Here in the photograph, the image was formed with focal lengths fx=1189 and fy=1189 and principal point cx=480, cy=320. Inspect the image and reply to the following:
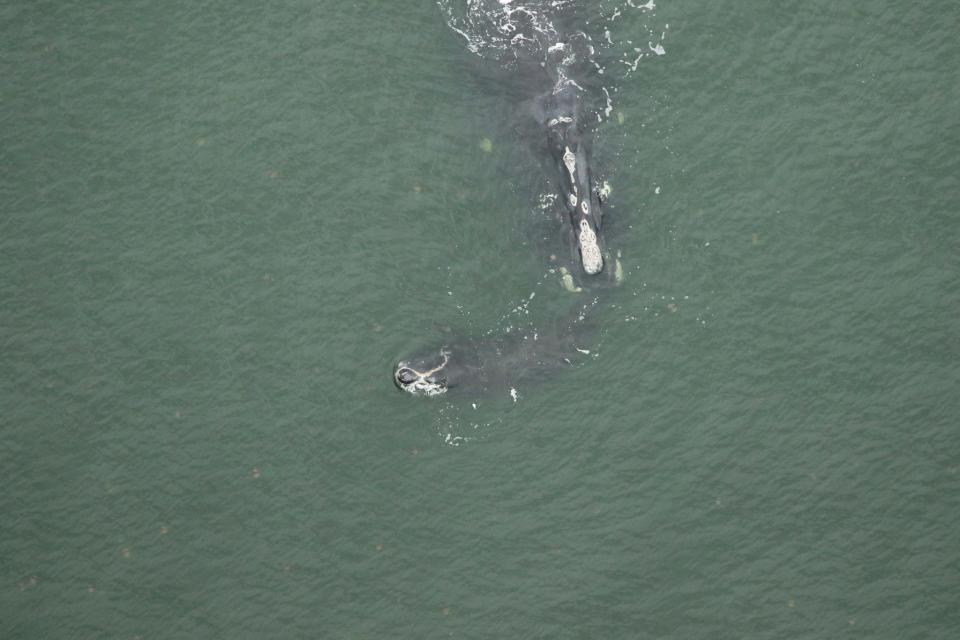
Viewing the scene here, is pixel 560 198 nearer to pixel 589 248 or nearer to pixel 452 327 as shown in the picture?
pixel 589 248

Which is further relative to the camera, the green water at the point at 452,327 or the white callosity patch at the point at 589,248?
the white callosity patch at the point at 589,248

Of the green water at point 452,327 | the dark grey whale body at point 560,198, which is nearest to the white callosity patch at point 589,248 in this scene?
the dark grey whale body at point 560,198

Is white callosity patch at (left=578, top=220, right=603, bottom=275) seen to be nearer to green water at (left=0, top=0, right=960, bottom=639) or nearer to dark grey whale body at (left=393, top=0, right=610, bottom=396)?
dark grey whale body at (left=393, top=0, right=610, bottom=396)

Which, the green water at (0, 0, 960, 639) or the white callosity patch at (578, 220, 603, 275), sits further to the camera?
the white callosity patch at (578, 220, 603, 275)

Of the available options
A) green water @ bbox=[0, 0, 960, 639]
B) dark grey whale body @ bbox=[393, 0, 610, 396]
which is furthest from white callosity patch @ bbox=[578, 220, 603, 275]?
green water @ bbox=[0, 0, 960, 639]

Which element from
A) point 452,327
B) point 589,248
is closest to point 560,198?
point 589,248

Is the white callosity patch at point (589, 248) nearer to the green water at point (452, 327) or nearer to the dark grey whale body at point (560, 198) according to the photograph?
the dark grey whale body at point (560, 198)
